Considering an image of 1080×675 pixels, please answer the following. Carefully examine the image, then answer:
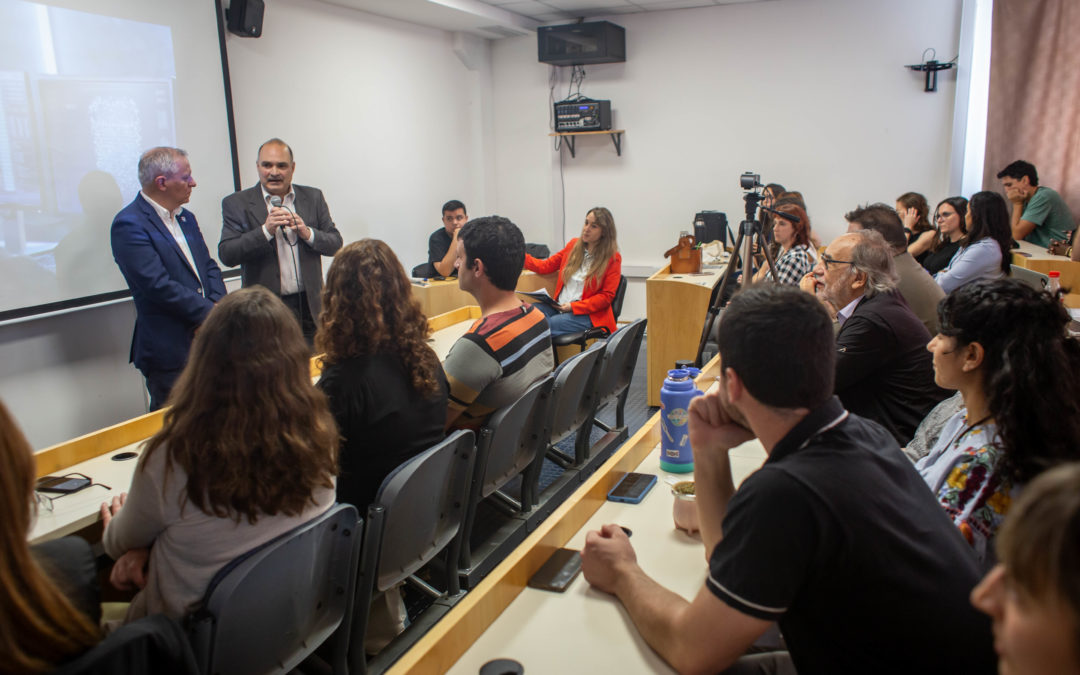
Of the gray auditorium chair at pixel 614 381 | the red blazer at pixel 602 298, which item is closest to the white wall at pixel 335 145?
the red blazer at pixel 602 298

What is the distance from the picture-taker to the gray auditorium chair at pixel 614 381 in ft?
11.3

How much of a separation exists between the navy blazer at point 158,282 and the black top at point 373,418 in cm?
164

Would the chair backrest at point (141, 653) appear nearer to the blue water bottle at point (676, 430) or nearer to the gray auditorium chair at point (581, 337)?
the blue water bottle at point (676, 430)

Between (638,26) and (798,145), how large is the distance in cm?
182

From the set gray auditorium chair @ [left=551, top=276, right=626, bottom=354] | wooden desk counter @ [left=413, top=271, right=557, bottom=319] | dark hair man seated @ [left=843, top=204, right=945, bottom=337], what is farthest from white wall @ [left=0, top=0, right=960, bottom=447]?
dark hair man seated @ [left=843, top=204, right=945, bottom=337]

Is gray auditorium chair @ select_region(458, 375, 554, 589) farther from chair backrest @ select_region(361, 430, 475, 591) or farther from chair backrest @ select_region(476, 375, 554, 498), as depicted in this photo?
chair backrest @ select_region(361, 430, 475, 591)

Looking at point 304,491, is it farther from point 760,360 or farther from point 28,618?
point 760,360

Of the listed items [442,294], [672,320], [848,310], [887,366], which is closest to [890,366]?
[887,366]

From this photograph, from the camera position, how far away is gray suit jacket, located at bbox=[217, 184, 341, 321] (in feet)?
12.5

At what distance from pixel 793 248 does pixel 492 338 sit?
103 inches

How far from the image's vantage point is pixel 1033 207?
5.52m

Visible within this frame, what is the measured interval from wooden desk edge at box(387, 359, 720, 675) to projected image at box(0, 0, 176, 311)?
321 cm

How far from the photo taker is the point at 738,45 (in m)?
6.62

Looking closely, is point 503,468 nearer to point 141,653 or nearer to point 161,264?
point 141,653
